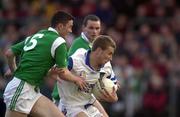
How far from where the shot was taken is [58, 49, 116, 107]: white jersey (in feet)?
37.0

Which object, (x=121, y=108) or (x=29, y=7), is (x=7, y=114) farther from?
(x=29, y=7)

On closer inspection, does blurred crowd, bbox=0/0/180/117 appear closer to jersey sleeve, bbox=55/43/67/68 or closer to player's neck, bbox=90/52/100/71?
player's neck, bbox=90/52/100/71

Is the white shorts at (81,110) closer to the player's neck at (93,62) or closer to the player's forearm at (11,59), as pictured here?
the player's neck at (93,62)

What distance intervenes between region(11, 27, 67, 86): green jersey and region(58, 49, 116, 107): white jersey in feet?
1.36

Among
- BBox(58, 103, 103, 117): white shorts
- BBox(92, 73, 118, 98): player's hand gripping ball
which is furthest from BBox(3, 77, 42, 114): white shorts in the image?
BBox(92, 73, 118, 98): player's hand gripping ball

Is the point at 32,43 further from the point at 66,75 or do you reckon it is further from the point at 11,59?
the point at 66,75

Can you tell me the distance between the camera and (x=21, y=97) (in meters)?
11.0

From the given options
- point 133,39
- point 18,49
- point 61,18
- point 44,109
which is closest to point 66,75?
point 44,109

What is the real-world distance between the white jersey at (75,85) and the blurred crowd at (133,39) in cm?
495

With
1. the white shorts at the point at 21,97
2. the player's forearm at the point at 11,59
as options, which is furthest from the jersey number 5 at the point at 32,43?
the white shorts at the point at 21,97

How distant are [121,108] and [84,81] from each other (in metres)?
6.73

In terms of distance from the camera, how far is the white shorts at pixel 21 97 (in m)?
11.0

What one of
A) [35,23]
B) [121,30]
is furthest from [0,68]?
[121,30]

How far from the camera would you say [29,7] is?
2067 centimetres
